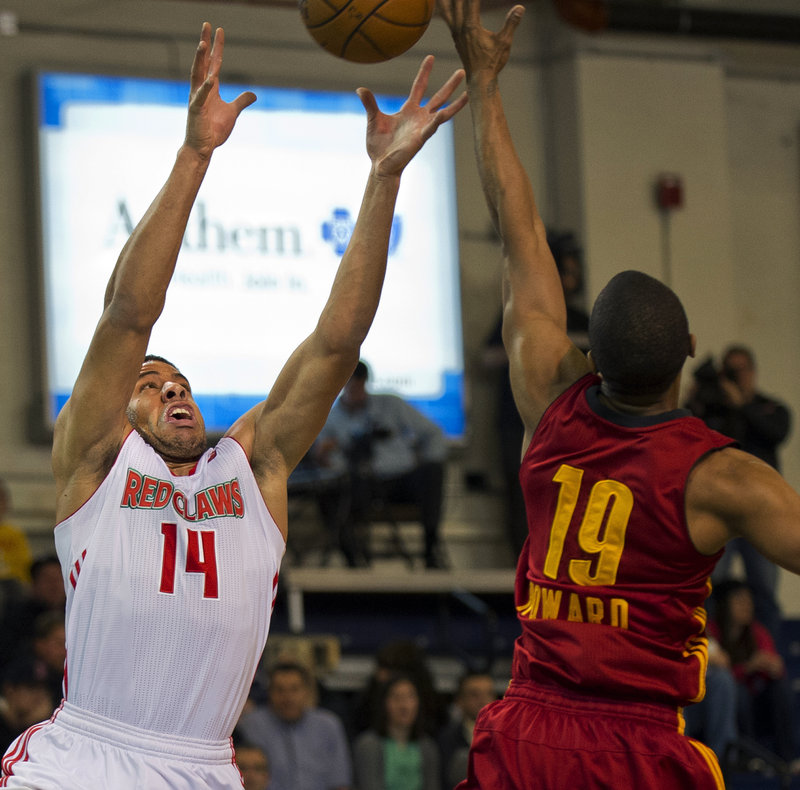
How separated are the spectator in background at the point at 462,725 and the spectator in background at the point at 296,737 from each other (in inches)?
21.5

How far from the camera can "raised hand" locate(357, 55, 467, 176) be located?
4.09 m

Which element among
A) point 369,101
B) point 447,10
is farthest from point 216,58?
Result: point 447,10

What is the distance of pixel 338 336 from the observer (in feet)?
12.9

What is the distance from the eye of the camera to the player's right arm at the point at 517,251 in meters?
3.67

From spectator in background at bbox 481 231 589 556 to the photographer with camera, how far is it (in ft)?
5.31

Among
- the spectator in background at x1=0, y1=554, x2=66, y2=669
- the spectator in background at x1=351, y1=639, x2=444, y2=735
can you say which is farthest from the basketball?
the spectator in background at x1=0, y1=554, x2=66, y2=669

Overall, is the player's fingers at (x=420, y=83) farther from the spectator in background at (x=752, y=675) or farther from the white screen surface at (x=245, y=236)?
the white screen surface at (x=245, y=236)

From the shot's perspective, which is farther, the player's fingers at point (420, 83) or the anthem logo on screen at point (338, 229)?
the anthem logo on screen at point (338, 229)

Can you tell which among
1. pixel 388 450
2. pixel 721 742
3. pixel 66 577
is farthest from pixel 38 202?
pixel 66 577

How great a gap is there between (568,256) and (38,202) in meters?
4.17

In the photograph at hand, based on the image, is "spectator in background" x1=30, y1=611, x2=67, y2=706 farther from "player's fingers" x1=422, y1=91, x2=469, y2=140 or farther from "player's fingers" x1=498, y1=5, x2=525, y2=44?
"player's fingers" x1=498, y1=5, x2=525, y2=44

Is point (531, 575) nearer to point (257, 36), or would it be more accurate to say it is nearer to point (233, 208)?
point (233, 208)

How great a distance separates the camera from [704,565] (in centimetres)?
334

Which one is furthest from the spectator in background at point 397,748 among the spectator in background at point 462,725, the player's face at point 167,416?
the player's face at point 167,416
